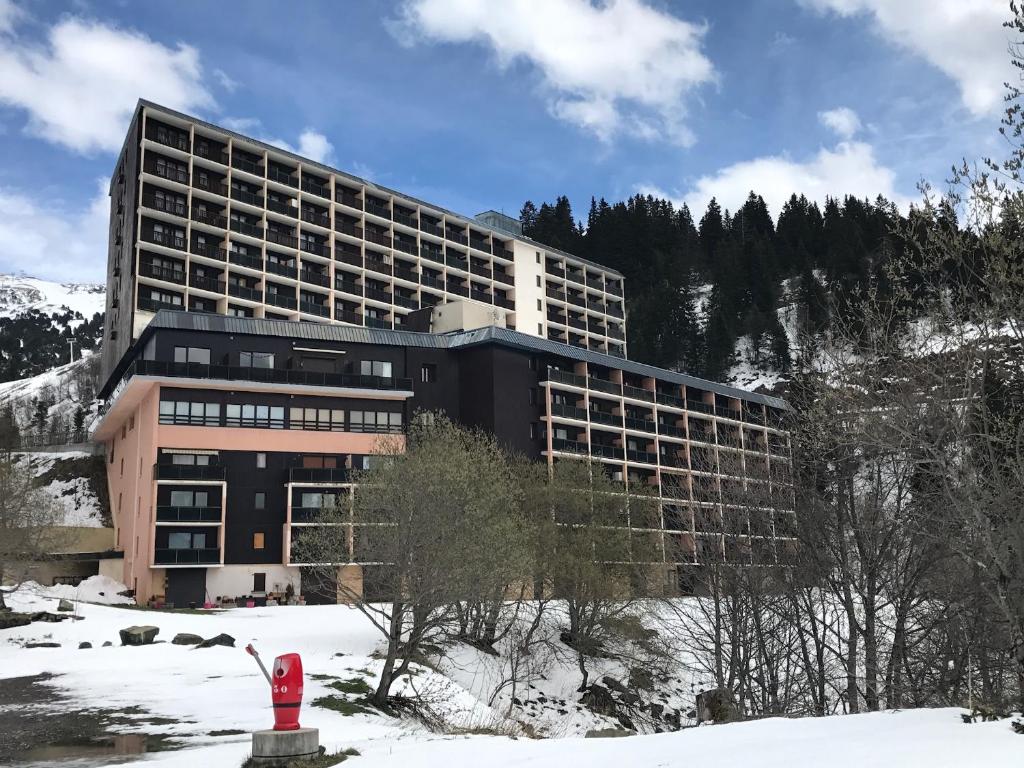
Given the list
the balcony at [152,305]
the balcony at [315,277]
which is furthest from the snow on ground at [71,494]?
the balcony at [315,277]

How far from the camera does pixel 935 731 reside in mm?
12383

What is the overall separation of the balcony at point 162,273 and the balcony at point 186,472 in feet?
63.9

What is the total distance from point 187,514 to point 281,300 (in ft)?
98.9

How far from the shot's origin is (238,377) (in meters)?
64.5

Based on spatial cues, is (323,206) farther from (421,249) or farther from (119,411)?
(119,411)

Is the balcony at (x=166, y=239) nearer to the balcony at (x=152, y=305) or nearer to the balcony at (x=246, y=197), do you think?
the balcony at (x=152, y=305)

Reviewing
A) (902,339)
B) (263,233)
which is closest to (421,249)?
(263,233)

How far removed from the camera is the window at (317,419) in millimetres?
66875

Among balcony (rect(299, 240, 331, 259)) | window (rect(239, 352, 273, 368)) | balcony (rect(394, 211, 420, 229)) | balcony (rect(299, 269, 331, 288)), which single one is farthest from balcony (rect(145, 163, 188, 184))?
window (rect(239, 352, 273, 368))

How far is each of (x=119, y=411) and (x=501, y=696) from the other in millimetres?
45763

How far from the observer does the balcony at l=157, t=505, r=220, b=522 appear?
60594 mm

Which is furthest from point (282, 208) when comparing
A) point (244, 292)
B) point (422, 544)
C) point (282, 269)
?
point (422, 544)

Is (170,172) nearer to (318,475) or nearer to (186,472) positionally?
(186,472)

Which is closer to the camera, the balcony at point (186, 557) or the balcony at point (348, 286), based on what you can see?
the balcony at point (186, 557)
